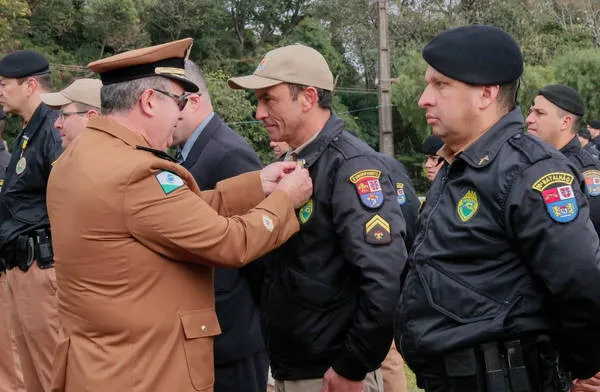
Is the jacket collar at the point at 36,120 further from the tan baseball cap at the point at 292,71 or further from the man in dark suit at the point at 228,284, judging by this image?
the tan baseball cap at the point at 292,71

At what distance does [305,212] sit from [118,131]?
2.96 ft

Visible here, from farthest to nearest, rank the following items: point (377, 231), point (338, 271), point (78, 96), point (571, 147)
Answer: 1. point (571, 147)
2. point (78, 96)
3. point (338, 271)
4. point (377, 231)

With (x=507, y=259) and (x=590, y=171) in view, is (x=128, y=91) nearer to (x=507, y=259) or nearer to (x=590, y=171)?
(x=507, y=259)

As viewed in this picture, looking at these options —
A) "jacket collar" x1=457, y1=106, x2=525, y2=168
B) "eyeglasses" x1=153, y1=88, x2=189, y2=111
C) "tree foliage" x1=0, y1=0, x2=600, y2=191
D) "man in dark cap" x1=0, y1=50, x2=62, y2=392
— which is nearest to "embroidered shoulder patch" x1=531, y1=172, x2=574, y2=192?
"jacket collar" x1=457, y1=106, x2=525, y2=168

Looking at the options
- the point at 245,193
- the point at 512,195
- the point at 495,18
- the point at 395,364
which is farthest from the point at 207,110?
the point at 495,18

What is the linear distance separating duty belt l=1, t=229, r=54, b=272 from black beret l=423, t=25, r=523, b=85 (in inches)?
138

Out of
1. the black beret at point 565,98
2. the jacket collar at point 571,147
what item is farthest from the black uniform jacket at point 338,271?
the black beret at point 565,98

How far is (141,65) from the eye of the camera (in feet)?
9.46

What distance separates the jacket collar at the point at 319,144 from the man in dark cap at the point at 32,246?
97.9 inches

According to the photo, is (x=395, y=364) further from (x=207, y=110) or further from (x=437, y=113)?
(x=437, y=113)

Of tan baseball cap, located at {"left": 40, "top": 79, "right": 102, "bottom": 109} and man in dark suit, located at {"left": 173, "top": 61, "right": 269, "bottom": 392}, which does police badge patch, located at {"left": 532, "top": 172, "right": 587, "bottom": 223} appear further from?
tan baseball cap, located at {"left": 40, "top": 79, "right": 102, "bottom": 109}

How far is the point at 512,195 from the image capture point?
2.46 m

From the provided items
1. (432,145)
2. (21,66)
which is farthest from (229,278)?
(432,145)

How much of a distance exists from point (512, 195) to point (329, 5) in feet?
152
